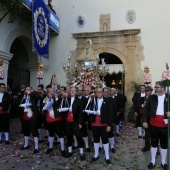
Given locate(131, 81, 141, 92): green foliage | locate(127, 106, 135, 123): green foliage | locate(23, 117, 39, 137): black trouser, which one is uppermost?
locate(131, 81, 141, 92): green foliage

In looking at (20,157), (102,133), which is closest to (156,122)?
(102,133)

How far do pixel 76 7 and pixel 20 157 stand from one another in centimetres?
956

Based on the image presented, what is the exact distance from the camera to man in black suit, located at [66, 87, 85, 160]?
565 centimetres

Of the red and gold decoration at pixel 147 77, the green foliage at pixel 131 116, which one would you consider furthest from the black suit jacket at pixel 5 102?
the green foliage at pixel 131 116

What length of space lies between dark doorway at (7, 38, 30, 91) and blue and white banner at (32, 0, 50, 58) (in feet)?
7.33

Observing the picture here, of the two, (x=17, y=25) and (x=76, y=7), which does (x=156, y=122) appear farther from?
(x=76, y=7)

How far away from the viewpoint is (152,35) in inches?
472

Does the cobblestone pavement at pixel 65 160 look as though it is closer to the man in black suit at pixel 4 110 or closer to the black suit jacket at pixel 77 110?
the man in black suit at pixel 4 110

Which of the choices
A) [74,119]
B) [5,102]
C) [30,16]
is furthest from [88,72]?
[74,119]

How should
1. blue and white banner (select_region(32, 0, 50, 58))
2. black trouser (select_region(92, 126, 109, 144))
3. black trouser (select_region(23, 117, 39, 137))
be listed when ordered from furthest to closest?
blue and white banner (select_region(32, 0, 50, 58)) < black trouser (select_region(23, 117, 39, 137)) < black trouser (select_region(92, 126, 109, 144))

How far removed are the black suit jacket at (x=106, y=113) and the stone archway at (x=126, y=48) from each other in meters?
7.09

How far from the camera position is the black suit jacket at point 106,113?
17.7 ft

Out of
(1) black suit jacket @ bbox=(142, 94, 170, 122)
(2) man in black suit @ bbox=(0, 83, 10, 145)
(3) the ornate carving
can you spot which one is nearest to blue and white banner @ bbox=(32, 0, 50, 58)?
(3) the ornate carving

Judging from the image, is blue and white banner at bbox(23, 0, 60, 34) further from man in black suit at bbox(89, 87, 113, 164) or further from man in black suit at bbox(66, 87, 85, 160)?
man in black suit at bbox(89, 87, 113, 164)
